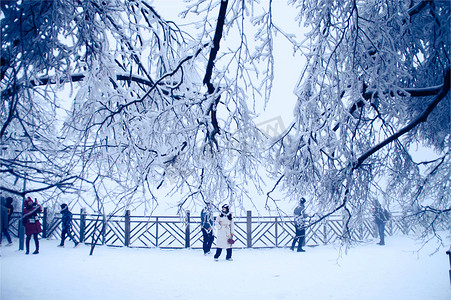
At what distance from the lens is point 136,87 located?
427 centimetres

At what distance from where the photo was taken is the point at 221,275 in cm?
640

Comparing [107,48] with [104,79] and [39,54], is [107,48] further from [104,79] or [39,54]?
[39,54]

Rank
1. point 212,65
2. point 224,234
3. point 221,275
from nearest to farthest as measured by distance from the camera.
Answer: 1. point 212,65
2. point 221,275
3. point 224,234

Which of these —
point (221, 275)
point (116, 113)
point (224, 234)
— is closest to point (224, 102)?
point (116, 113)

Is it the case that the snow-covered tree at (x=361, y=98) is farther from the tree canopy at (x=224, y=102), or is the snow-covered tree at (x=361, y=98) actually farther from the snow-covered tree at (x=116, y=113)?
the snow-covered tree at (x=116, y=113)

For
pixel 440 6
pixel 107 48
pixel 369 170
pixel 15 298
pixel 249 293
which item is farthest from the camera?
pixel 249 293

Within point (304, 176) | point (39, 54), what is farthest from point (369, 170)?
point (39, 54)

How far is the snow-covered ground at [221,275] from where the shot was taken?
16.7 ft

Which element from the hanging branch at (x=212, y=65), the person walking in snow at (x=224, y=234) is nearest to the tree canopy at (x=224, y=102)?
the hanging branch at (x=212, y=65)

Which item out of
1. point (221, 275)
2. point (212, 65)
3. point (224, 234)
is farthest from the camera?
point (224, 234)

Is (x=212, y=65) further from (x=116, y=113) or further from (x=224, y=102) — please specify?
(x=116, y=113)

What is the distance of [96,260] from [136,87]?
5575 mm

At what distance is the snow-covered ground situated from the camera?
508cm

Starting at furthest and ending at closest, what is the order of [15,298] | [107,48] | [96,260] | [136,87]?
[96,260]
[15,298]
[136,87]
[107,48]
